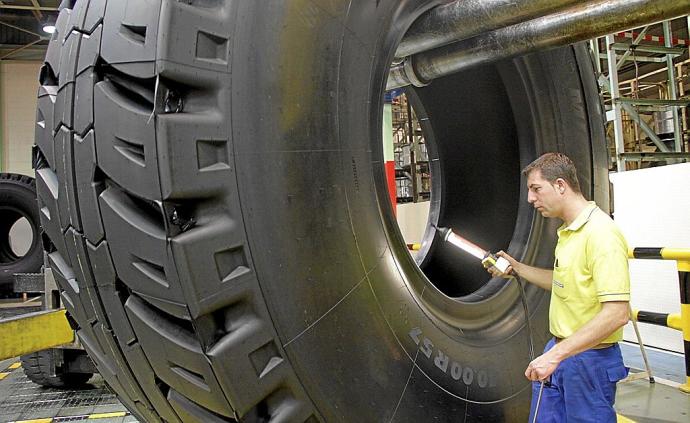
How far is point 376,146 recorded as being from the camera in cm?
127

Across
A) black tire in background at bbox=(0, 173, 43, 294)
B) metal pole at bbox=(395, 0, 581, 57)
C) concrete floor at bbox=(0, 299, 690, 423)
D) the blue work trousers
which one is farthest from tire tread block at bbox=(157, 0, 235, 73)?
black tire in background at bbox=(0, 173, 43, 294)

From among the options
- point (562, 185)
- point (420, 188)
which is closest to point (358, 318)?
point (562, 185)

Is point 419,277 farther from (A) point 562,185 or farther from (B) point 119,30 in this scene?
(B) point 119,30

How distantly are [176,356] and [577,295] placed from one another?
4.40 feet

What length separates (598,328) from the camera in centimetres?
174

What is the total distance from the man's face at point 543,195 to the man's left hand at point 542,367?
481 millimetres

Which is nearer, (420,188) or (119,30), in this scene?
(119,30)

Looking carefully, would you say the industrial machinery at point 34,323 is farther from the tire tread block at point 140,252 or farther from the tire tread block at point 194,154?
the tire tread block at point 194,154

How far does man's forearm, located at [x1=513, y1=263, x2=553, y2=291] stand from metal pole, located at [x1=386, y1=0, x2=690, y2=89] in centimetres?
69

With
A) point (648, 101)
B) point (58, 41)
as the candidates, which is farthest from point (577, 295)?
point (648, 101)

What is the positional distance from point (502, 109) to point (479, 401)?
1.17 metres

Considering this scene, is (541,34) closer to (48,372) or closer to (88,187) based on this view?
(88,187)

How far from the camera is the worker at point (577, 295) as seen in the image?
1753mm

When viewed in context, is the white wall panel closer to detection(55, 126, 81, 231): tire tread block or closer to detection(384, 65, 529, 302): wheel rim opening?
detection(384, 65, 529, 302): wheel rim opening
